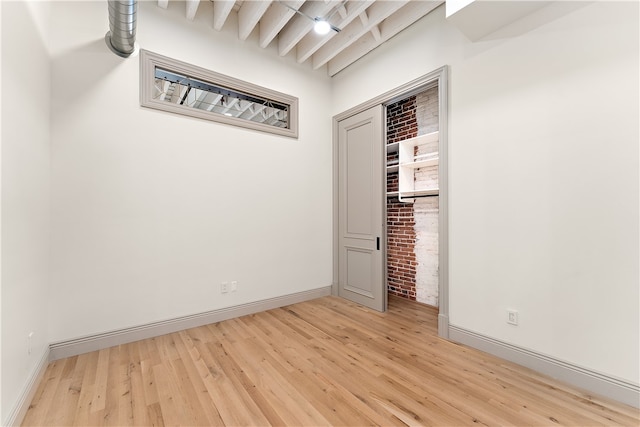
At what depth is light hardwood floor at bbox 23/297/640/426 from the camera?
171 cm

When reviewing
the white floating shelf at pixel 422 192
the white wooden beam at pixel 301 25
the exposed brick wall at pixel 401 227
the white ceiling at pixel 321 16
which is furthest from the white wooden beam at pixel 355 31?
the white floating shelf at pixel 422 192

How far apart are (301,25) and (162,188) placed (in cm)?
243

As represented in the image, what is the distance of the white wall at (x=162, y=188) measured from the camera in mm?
2447

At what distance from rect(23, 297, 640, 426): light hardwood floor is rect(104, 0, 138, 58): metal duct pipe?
2.80 m

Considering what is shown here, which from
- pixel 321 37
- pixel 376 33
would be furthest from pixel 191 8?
pixel 376 33

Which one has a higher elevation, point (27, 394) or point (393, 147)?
point (393, 147)

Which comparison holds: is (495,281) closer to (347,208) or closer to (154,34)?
(347,208)

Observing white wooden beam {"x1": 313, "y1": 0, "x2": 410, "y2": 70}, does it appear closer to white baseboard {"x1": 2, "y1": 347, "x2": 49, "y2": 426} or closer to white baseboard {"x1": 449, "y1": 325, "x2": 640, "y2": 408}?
white baseboard {"x1": 449, "y1": 325, "x2": 640, "y2": 408}

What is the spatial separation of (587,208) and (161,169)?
3.71m

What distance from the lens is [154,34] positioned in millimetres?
2867

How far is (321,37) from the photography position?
347 cm

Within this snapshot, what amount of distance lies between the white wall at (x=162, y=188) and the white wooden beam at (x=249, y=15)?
184 millimetres

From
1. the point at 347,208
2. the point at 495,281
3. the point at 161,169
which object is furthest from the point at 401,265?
the point at 161,169

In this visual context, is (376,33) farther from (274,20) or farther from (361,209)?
(361,209)
